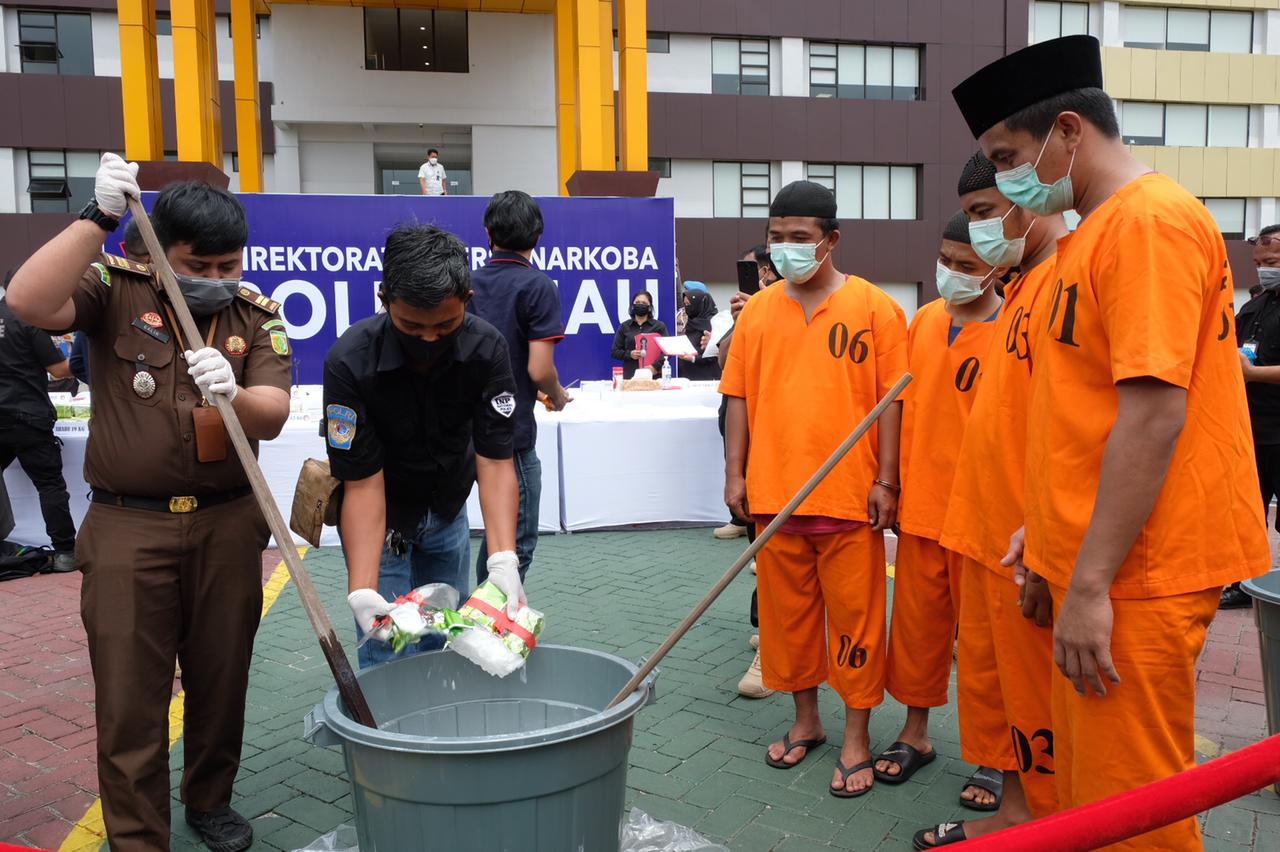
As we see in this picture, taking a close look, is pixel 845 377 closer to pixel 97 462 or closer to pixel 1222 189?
pixel 97 462

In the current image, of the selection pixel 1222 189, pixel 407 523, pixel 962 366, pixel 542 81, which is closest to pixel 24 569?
pixel 407 523

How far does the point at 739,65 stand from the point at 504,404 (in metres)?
23.9

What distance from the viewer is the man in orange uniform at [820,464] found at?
10.8 ft

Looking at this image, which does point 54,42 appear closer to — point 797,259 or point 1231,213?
point 797,259

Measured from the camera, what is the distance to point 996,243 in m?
2.81

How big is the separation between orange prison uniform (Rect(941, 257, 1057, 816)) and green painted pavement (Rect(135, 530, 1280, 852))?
689mm

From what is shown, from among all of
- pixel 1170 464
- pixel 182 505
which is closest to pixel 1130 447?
pixel 1170 464

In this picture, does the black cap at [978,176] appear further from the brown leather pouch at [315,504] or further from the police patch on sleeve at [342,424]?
the brown leather pouch at [315,504]

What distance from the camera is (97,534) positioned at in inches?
104

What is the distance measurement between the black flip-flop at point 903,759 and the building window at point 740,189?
872 inches

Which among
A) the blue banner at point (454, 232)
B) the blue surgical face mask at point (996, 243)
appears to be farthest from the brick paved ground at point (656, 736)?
the blue banner at point (454, 232)

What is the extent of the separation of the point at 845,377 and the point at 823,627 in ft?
3.05

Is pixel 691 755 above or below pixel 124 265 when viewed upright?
below

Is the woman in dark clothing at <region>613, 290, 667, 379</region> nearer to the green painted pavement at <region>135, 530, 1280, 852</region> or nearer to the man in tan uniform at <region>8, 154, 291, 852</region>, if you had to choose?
the green painted pavement at <region>135, 530, 1280, 852</region>
